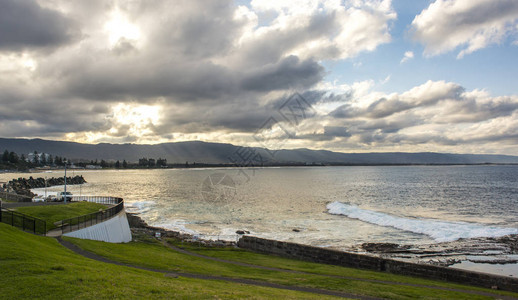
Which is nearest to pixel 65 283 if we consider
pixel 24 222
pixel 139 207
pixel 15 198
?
pixel 24 222

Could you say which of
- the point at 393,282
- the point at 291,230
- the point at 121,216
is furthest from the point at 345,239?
the point at 121,216

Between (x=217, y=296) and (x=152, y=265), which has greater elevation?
(x=217, y=296)

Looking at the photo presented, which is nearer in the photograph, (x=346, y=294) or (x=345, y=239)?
(x=346, y=294)

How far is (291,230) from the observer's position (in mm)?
40062

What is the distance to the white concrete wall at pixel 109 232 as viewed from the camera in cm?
2252

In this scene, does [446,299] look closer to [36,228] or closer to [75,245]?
[75,245]

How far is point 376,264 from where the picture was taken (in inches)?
866

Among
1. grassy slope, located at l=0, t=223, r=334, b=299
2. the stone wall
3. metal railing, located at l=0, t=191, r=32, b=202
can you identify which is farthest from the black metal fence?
metal railing, located at l=0, t=191, r=32, b=202

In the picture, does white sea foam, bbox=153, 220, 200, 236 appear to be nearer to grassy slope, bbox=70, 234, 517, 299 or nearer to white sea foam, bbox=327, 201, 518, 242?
grassy slope, bbox=70, 234, 517, 299

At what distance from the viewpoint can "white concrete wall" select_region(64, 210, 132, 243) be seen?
73.9ft

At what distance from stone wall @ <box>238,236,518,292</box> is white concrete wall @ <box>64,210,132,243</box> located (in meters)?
10.9

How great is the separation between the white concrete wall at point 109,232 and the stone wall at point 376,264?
431 inches

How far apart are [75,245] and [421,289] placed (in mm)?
19914

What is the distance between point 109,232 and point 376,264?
20.8 m
